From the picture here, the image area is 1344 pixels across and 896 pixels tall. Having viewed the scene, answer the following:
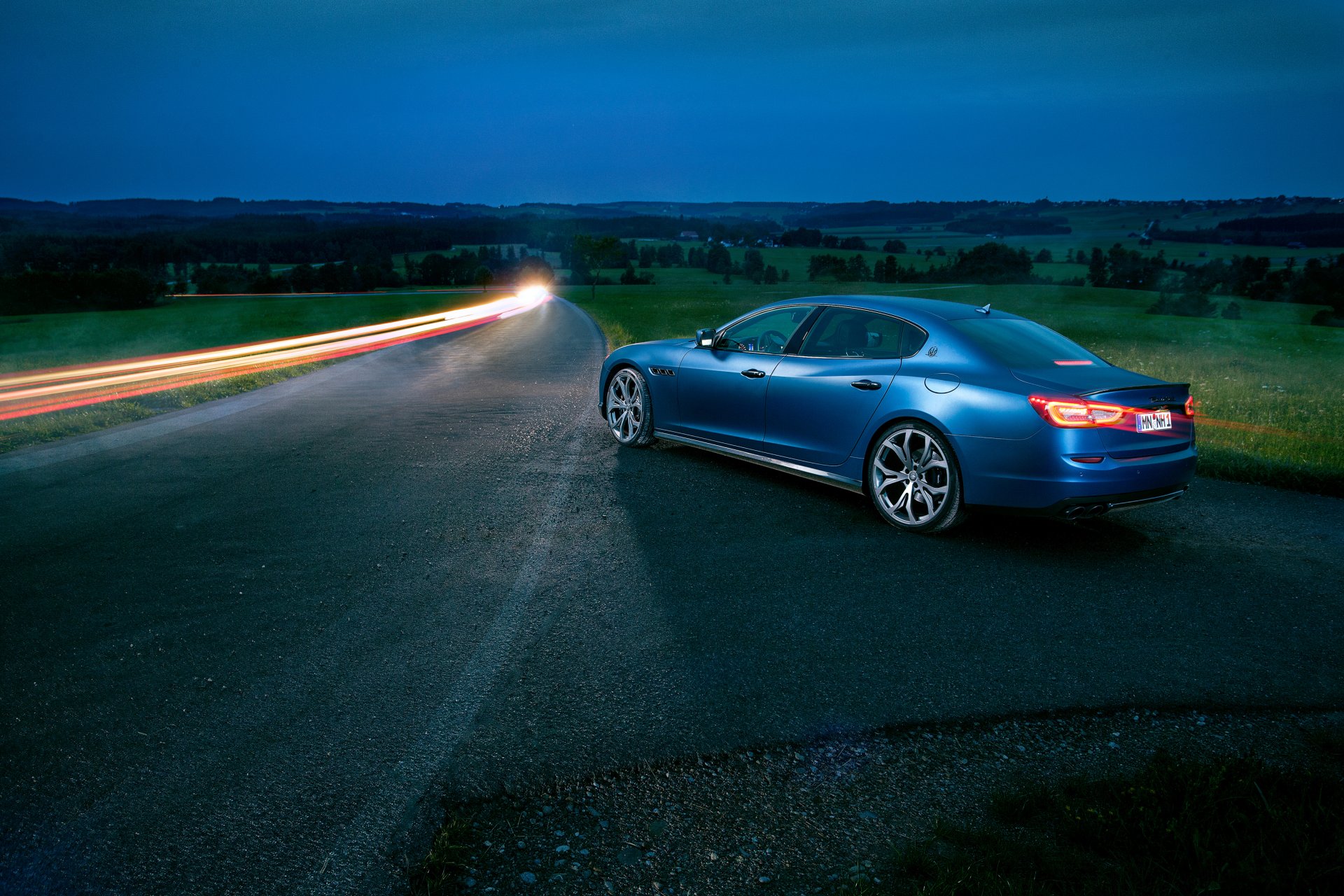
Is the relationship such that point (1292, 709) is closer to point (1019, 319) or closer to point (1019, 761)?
point (1019, 761)

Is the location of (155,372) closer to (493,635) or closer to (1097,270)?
(493,635)

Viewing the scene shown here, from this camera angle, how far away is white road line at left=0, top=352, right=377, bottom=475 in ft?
29.1

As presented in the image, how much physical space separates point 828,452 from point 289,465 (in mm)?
4952

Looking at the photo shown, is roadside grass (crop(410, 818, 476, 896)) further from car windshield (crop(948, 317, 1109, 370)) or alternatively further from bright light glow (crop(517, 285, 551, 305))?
bright light glow (crop(517, 285, 551, 305))

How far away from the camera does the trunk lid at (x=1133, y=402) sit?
5.31m

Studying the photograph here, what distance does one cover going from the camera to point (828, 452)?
6.55m

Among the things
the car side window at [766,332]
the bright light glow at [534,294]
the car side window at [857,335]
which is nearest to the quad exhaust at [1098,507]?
the car side window at [857,335]

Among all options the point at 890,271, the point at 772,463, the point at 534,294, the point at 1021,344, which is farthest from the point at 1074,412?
the point at 534,294

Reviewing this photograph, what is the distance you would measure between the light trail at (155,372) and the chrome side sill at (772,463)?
33.6 feet

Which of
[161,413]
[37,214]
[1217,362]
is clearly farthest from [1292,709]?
[37,214]

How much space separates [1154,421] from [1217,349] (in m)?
29.3

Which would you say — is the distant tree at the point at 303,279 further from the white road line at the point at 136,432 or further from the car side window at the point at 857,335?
the car side window at the point at 857,335

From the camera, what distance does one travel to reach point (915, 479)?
598 cm

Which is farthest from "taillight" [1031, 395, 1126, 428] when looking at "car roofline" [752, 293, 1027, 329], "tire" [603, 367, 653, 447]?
"tire" [603, 367, 653, 447]
